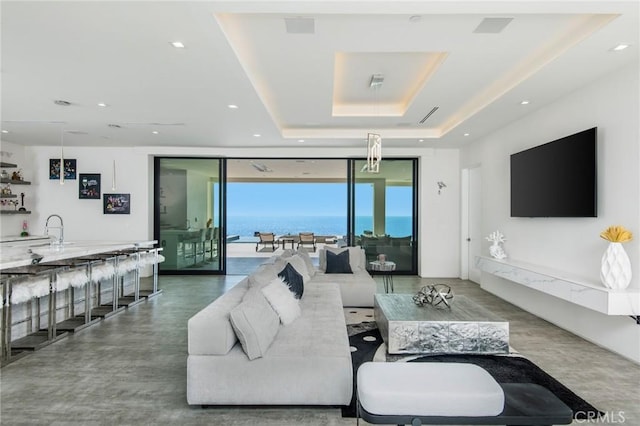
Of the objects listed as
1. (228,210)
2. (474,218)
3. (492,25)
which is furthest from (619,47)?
(228,210)

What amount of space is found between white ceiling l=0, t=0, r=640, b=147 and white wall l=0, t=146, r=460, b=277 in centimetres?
166

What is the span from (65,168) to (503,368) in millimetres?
8721

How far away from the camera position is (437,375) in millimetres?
2207

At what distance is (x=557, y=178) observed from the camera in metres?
4.51

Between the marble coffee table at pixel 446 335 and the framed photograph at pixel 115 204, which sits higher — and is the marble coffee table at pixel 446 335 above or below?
below

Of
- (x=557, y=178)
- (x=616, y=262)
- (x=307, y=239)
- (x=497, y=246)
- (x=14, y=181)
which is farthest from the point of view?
(x=307, y=239)

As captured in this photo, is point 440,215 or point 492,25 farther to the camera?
point 440,215

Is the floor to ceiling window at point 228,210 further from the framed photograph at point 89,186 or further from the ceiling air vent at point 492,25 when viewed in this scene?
the ceiling air vent at point 492,25

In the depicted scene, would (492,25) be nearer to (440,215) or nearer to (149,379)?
(149,379)

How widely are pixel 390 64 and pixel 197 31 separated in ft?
7.57

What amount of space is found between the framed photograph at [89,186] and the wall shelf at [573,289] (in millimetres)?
7880

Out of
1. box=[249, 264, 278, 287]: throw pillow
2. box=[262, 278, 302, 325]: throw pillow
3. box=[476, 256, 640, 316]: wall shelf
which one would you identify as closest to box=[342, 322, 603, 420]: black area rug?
box=[262, 278, 302, 325]: throw pillow

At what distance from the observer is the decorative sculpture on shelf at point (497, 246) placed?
19.3 ft

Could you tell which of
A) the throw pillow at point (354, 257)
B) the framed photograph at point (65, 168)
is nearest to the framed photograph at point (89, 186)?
the framed photograph at point (65, 168)
